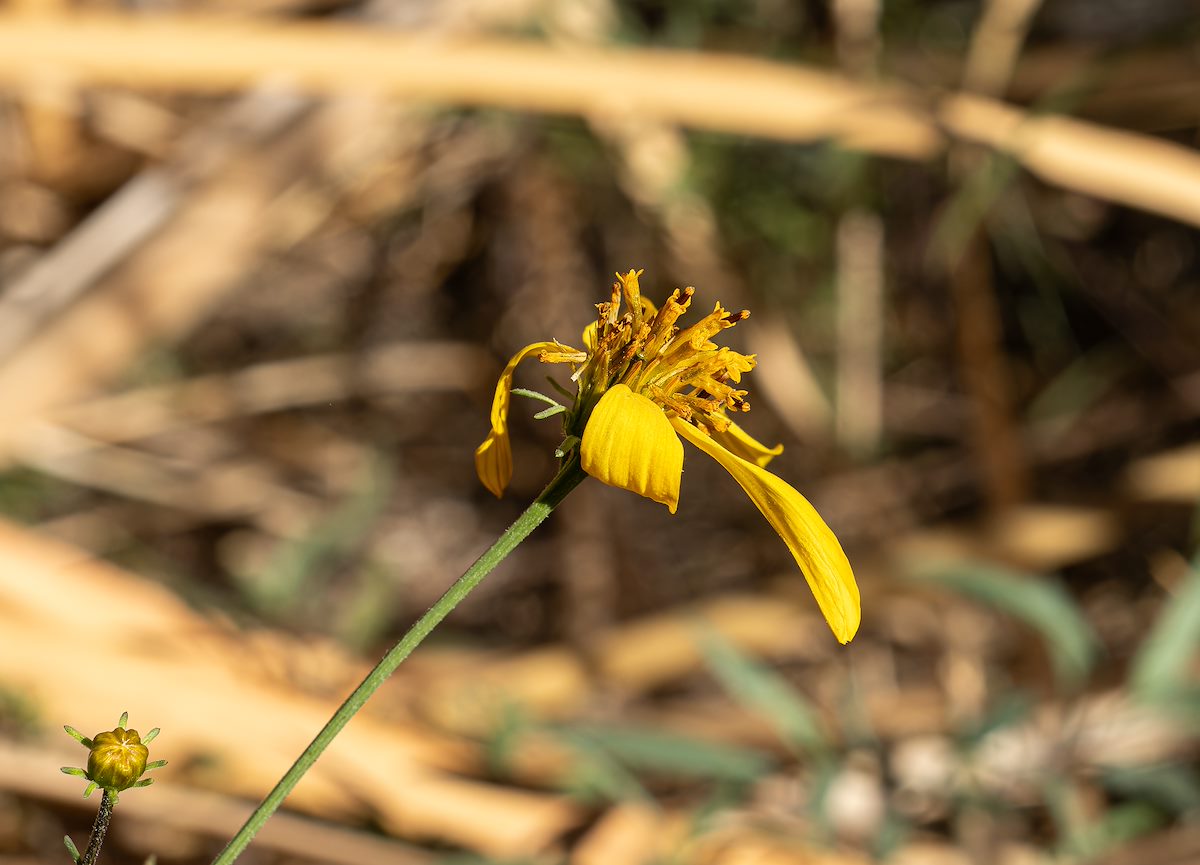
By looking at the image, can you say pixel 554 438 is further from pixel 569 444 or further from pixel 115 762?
A: pixel 115 762

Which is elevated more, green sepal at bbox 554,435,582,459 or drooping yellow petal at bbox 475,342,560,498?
drooping yellow petal at bbox 475,342,560,498

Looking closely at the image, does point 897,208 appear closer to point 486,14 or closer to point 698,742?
point 486,14

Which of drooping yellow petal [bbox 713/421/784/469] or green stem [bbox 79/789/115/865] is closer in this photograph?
green stem [bbox 79/789/115/865]

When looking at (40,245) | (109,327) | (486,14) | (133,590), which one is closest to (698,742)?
(133,590)

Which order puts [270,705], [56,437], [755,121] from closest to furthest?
[270,705], [755,121], [56,437]

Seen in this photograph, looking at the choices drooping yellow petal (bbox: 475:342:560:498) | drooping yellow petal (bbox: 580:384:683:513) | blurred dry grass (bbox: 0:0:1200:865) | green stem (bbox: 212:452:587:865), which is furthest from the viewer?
blurred dry grass (bbox: 0:0:1200:865)

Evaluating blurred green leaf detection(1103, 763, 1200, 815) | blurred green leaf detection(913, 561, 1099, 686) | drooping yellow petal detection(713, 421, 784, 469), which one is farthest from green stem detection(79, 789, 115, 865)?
blurred green leaf detection(1103, 763, 1200, 815)

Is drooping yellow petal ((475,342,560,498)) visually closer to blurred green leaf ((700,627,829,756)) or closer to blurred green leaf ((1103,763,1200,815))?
blurred green leaf ((700,627,829,756))

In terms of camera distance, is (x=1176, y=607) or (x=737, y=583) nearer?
(x=1176, y=607)

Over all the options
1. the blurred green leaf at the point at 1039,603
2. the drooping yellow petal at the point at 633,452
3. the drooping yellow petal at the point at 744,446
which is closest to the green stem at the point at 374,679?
the drooping yellow petal at the point at 633,452
